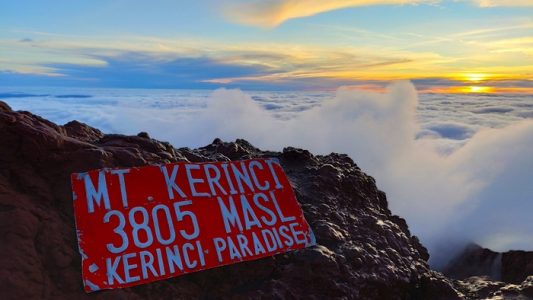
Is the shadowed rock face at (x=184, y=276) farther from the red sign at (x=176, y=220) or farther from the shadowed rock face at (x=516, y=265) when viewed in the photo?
the shadowed rock face at (x=516, y=265)

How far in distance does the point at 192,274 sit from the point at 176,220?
0.66 metres

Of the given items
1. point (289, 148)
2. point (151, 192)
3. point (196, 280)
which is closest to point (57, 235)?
point (151, 192)

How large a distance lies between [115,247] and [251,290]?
1.63 m

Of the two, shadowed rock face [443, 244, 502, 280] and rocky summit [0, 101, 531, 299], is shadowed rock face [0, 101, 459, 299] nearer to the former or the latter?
rocky summit [0, 101, 531, 299]

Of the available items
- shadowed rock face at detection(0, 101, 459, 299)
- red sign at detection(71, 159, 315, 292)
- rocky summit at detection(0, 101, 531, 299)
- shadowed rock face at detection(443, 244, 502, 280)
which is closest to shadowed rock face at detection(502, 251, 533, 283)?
shadowed rock face at detection(443, 244, 502, 280)

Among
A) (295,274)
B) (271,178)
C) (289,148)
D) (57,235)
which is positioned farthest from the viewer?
(289,148)

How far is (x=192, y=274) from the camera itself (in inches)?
210

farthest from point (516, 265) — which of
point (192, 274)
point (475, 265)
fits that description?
point (192, 274)

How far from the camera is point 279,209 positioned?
645 cm

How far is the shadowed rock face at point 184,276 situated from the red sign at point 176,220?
150 mm

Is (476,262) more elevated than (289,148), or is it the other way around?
(289,148)

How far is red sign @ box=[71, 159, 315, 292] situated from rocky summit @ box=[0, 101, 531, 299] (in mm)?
148

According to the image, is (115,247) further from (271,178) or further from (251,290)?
(271,178)

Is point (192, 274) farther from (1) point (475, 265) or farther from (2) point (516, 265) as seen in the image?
(1) point (475, 265)
